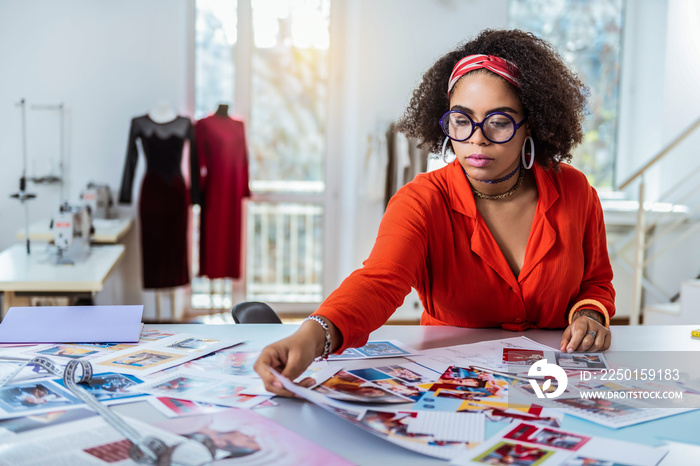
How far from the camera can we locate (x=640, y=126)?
5379 mm

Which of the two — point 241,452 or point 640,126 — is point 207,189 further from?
point 241,452

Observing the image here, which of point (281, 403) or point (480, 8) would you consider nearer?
point (281, 403)

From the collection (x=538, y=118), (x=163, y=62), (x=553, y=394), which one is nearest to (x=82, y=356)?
(x=553, y=394)

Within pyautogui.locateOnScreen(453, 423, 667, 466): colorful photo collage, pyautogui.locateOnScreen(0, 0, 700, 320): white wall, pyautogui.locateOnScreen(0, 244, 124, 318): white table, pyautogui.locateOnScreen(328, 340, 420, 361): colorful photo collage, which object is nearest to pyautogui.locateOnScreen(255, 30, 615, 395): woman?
pyautogui.locateOnScreen(328, 340, 420, 361): colorful photo collage

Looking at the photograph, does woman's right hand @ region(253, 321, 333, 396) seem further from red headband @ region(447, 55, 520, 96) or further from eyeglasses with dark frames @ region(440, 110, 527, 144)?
red headband @ region(447, 55, 520, 96)

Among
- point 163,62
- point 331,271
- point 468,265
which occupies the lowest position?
point 331,271

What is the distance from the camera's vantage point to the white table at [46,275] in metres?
2.46

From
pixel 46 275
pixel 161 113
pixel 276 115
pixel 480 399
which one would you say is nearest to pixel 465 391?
pixel 480 399

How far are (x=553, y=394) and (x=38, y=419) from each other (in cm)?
78

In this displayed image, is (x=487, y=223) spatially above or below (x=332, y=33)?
below

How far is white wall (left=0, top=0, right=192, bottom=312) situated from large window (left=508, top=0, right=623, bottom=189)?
2848 mm

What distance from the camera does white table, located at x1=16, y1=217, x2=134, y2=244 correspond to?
3.68 m

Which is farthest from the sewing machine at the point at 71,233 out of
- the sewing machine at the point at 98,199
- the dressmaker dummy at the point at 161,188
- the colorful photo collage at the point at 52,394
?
the colorful photo collage at the point at 52,394

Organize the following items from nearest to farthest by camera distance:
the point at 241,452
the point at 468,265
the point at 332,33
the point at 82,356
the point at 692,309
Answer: the point at 241,452 → the point at 82,356 → the point at 468,265 → the point at 692,309 → the point at 332,33
